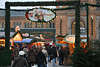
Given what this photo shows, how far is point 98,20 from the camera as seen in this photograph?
163 feet

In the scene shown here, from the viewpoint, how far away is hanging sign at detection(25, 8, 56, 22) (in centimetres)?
1320

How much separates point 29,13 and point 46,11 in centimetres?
94

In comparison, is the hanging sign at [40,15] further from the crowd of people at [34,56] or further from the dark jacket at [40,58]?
the dark jacket at [40,58]

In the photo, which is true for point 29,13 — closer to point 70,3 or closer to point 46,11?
point 46,11

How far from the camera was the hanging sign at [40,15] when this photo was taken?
13.2 m

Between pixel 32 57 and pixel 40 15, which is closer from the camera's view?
pixel 40 15

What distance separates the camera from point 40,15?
13328mm

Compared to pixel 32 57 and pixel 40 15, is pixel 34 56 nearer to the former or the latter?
pixel 32 57

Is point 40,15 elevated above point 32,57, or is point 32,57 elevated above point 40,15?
point 40,15

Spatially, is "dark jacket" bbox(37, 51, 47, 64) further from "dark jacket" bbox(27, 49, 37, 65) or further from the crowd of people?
"dark jacket" bbox(27, 49, 37, 65)

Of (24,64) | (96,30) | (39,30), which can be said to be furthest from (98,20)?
(24,64)

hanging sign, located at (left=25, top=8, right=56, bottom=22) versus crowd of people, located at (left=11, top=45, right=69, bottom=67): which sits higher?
hanging sign, located at (left=25, top=8, right=56, bottom=22)

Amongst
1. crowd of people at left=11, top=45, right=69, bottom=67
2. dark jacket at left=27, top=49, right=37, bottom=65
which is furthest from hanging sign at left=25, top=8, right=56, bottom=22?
dark jacket at left=27, top=49, right=37, bottom=65

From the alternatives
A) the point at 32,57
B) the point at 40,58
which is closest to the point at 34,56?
the point at 32,57
